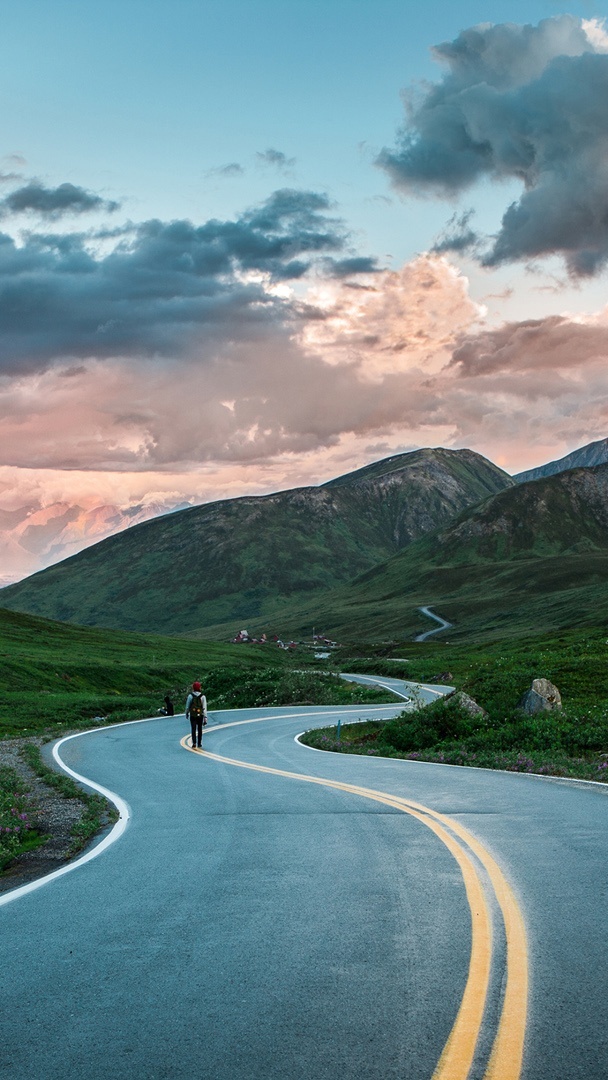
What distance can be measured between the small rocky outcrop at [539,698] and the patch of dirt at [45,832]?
49.3 ft

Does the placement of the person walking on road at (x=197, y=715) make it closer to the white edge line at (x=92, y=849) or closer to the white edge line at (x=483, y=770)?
the white edge line at (x=483, y=770)

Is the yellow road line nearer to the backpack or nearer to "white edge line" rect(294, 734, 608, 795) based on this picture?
"white edge line" rect(294, 734, 608, 795)

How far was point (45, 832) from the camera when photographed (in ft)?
44.7

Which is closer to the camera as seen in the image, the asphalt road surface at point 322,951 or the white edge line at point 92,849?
the asphalt road surface at point 322,951

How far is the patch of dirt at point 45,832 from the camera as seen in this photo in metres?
10.6

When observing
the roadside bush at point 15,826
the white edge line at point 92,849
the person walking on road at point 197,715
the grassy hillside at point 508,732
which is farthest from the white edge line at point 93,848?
the grassy hillside at point 508,732

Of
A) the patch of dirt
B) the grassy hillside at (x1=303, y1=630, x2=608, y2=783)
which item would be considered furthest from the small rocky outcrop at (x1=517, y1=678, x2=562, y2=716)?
the patch of dirt

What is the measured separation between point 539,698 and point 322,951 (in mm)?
22318

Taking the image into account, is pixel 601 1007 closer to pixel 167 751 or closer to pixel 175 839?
pixel 175 839

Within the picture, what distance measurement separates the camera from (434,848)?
10508mm

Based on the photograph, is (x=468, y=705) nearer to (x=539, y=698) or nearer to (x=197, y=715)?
(x=539, y=698)

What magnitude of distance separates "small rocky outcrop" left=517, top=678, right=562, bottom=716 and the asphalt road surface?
1400 centimetres

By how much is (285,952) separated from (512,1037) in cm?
213

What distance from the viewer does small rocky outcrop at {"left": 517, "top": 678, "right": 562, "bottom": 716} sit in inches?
1076
